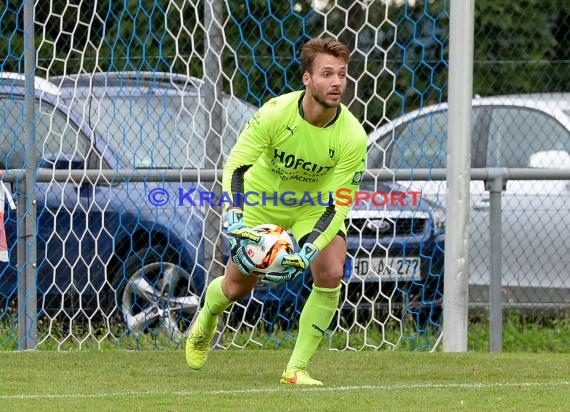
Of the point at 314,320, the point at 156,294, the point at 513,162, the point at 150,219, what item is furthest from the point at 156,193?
the point at 513,162

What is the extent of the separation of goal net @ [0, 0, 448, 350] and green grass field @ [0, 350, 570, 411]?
0.68 metres

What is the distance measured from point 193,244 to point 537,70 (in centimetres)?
548

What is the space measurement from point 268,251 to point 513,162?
13.2 feet

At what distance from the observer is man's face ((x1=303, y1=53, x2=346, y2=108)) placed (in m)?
7.31

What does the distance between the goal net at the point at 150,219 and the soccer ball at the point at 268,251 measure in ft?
6.91

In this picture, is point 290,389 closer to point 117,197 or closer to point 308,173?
point 308,173

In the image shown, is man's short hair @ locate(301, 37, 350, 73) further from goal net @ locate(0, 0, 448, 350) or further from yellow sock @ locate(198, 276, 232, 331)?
goal net @ locate(0, 0, 448, 350)

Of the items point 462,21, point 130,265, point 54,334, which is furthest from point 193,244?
point 462,21

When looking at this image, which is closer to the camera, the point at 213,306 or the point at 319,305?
the point at 319,305

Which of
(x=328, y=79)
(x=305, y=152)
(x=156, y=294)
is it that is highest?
(x=328, y=79)

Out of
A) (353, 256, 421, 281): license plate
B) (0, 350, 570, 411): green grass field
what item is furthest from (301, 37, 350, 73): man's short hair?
(353, 256, 421, 281): license plate

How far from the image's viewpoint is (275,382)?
7516 millimetres

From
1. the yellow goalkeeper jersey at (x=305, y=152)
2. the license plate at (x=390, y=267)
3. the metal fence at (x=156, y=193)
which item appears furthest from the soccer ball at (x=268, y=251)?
the license plate at (x=390, y=267)

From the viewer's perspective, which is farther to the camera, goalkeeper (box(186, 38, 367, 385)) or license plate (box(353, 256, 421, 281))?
license plate (box(353, 256, 421, 281))
